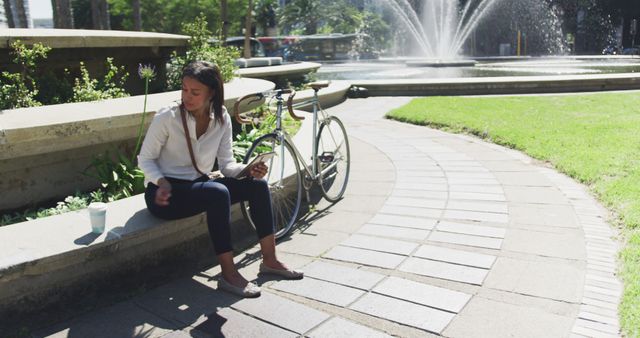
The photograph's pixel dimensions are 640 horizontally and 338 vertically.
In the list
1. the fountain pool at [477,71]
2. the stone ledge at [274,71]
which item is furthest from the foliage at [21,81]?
the fountain pool at [477,71]

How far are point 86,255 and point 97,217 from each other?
0.73ft

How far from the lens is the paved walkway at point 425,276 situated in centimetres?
307

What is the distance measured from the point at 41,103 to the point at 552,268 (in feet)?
15.1

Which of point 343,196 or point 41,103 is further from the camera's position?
point 343,196

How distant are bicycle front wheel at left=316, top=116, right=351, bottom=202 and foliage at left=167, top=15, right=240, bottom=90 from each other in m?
2.43

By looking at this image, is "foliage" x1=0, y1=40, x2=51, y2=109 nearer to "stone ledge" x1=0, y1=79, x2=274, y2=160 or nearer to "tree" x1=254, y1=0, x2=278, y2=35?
"stone ledge" x1=0, y1=79, x2=274, y2=160

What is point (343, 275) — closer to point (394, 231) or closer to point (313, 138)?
point (394, 231)

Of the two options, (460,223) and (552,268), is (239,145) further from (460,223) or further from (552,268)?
(552,268)

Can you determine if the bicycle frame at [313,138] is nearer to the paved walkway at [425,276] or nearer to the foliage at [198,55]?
the paved walkway at [425,276]

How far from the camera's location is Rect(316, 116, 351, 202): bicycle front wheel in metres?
5.33

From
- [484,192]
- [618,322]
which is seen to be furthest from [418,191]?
[618,322]

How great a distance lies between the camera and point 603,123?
28.8ft

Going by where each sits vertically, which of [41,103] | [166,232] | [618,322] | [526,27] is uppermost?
[526,27]

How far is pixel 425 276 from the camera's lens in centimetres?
368
